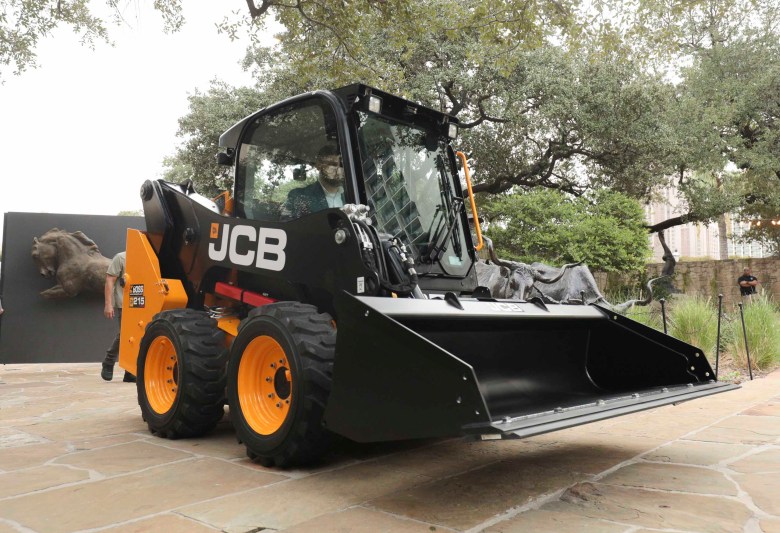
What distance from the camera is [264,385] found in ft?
12.1

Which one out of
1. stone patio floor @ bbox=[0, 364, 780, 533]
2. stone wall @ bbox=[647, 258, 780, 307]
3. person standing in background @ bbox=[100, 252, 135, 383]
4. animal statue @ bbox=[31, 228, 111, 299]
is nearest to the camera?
stone patio floor @ bbox=[0, 364, 780, 533]

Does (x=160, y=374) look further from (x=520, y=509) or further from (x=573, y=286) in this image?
(x=573, y=286)

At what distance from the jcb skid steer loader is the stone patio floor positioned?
32cm

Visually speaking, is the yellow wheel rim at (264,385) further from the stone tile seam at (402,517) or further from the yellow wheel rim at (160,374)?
the yellow wheel rim at (160,374)

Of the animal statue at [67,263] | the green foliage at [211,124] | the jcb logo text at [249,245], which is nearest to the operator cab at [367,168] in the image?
the jcb logo text at [249,245]

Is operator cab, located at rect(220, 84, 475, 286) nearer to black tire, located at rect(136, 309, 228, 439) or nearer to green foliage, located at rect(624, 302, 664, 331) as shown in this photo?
black tire, located at rect(136, 309, 228, 439)

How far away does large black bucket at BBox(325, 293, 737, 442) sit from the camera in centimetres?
268

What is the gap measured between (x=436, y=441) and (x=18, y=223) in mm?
8097

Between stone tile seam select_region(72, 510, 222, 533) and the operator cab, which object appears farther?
the operator cab


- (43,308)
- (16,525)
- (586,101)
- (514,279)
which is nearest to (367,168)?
(16,525)

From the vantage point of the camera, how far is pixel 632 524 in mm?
A: 2576

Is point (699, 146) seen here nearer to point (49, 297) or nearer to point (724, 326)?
point (724, 326)

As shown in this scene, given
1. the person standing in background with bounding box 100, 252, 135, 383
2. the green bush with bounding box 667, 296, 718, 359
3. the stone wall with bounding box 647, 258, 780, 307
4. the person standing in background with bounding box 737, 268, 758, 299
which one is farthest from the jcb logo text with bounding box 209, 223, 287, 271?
the stone wall with bounding box 647, 258, 780, 307

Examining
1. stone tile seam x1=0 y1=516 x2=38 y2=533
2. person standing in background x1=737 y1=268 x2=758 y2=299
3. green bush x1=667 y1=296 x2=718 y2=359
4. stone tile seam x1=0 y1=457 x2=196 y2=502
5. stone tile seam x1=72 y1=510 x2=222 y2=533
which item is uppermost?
person standing in background x1=737 y1=268 x2=758 y2=299
